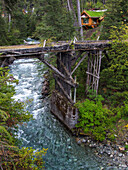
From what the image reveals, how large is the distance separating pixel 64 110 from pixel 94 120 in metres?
2.13

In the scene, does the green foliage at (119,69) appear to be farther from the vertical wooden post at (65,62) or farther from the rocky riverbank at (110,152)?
the rocky riverbank at (110,152)

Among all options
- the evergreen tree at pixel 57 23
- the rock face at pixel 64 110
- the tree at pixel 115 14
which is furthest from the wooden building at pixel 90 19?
the rock face at pixel 64 110

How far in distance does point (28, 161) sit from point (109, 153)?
5509 millimetres

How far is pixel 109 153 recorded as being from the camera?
861 cm

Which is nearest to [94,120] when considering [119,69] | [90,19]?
[119,69]

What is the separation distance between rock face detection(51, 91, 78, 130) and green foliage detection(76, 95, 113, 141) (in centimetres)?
40

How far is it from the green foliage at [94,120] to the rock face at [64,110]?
40cm

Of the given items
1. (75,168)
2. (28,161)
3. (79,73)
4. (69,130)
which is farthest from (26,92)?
(28,161)

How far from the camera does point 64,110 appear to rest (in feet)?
35.2

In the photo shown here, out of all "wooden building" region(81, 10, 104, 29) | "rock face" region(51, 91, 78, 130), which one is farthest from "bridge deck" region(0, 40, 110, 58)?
"wooden building" region(81, 10, 104, 29)

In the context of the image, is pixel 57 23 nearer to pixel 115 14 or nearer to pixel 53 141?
pixel 115 14

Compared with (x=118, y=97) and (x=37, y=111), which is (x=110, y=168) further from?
(x=37, y=111)

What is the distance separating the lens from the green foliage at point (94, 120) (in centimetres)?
945

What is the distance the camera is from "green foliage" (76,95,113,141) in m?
9.45
